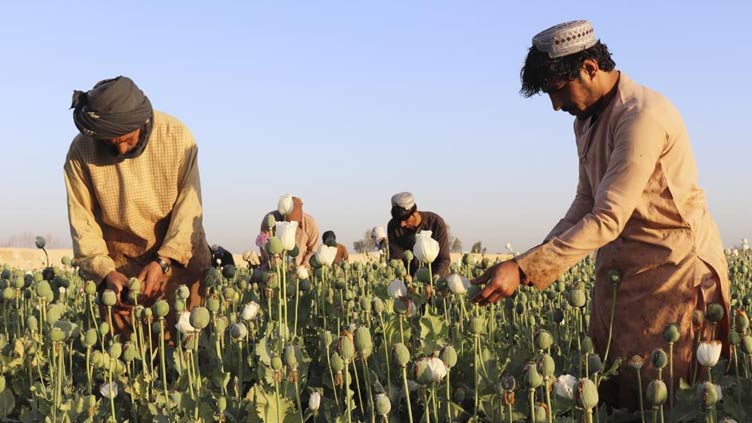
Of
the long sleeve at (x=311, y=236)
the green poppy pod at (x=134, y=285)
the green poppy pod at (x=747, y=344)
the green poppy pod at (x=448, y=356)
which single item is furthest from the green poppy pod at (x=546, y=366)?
the long sleeve at (x=311, y=236)

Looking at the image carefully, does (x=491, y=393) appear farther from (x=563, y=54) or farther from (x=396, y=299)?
(x=563, y=54)

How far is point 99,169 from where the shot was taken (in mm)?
4410

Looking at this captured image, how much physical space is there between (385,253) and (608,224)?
511 cm

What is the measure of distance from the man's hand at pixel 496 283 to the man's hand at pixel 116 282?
1984mm

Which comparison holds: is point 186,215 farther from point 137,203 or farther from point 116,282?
point 116,282

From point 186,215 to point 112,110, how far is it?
66 centimetres

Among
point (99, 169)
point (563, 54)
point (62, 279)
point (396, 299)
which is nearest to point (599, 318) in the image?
point (396, 299)

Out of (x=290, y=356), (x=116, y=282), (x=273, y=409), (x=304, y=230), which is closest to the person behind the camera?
(x=290, y=356)

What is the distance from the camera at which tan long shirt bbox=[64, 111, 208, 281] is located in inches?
172

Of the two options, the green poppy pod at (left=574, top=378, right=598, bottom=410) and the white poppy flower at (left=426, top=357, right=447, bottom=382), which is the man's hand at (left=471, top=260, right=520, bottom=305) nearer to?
the white poppy flower at (left=426, top=357, right=447, bottom=382)

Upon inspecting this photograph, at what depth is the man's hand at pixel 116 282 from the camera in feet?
13.5

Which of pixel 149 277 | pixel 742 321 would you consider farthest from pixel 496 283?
pixel 149 277

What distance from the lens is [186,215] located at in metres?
4.37

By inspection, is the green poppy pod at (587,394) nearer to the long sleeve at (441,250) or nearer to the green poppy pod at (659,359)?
the green poppy pod at (659,359)
